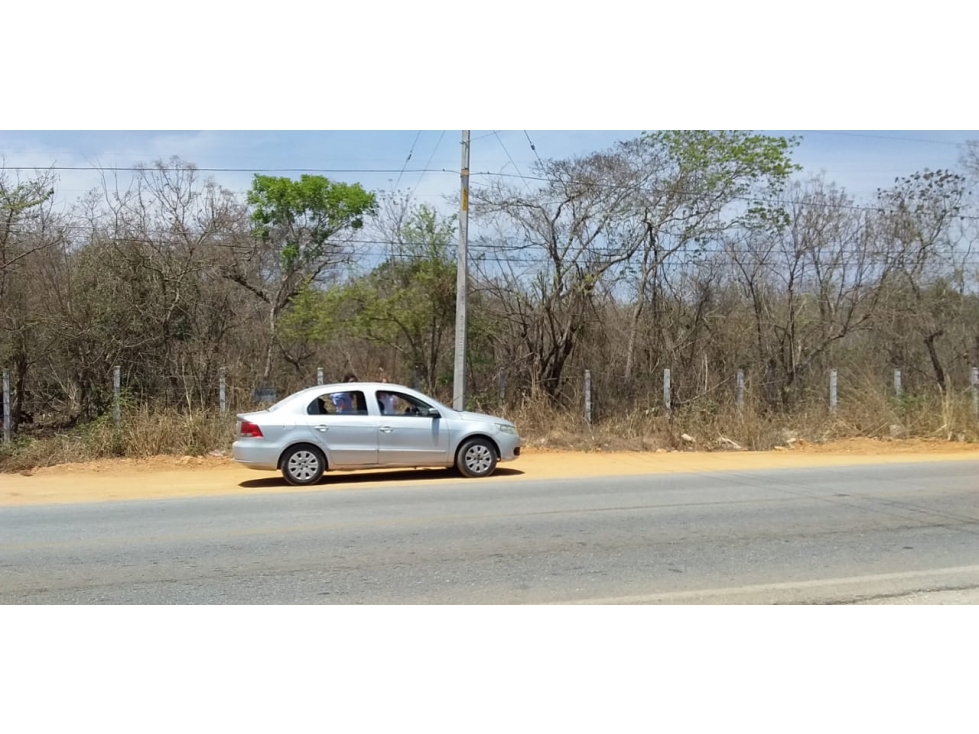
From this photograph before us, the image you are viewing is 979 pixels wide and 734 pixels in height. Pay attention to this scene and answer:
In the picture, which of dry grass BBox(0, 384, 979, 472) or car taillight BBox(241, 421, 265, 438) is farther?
dry grass BBox(0, 384, 979, 472)

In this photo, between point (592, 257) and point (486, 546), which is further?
point (592, 257)

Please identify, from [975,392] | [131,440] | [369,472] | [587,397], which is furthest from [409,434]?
[975,392]

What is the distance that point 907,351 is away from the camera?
78.5ft

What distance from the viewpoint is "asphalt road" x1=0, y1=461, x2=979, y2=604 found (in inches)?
247

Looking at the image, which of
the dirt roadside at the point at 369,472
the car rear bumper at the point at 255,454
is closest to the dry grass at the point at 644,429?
the dirt roadside at the point at 369,472

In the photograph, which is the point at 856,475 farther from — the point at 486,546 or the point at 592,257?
the point at 592,257

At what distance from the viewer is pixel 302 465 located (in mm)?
11812

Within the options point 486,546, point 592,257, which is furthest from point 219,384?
point 486,546

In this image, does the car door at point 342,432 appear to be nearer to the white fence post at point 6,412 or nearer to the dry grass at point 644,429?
the dry grass at point 644,429

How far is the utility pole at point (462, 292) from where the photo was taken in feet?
Answer: 53.2

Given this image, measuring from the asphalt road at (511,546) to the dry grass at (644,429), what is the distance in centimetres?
519

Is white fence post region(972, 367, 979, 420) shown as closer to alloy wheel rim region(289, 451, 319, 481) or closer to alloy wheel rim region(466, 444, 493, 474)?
alloy wheel rim region(466, 444, 493, 474)

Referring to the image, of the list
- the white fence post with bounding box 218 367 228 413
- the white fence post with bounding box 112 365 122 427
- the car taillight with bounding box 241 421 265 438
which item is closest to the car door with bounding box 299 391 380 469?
the car taillight with bounding box 241 421 265 438

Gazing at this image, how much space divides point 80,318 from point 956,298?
23640mm
